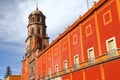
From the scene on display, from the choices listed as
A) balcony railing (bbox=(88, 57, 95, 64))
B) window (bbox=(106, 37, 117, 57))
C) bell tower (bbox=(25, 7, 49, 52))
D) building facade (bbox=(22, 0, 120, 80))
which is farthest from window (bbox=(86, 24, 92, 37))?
bell tower (bbox=(25, 7, 49, 52))

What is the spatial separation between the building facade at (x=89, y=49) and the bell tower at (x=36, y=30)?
36.3 ft

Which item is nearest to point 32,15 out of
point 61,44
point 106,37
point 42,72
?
point 42,72

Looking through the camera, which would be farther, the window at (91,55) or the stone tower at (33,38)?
the stone tower at (33,38)

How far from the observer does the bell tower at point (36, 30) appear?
50031 millimetres

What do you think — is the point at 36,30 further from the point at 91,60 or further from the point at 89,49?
the point at 91,60

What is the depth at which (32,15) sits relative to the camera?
2066 inches

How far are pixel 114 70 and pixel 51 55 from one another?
19.2 m

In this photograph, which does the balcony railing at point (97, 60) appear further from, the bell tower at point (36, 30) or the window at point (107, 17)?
the bell tower at point (36, 30)

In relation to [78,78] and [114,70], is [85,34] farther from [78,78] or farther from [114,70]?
[114,70]

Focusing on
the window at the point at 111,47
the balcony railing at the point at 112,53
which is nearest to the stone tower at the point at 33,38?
the window at the point at 111,47

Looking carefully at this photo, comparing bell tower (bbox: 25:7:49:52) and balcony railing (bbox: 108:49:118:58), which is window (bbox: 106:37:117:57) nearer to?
balcony railing (bbox: 108:49:118:58)

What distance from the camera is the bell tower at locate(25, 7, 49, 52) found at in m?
50.0

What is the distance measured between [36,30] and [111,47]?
112 ft

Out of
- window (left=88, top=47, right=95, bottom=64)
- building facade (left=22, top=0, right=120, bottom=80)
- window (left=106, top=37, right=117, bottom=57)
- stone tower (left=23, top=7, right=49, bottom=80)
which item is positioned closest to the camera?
window (left=106, top=37, right=117, bottom=57)
